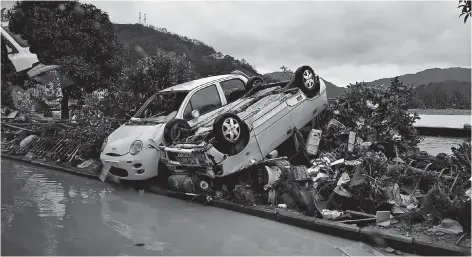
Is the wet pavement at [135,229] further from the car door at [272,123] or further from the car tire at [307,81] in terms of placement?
the car tire at [307,81]

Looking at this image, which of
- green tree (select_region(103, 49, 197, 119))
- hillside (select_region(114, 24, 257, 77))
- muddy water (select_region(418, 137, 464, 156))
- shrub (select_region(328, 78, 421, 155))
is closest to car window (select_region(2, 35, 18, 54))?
green tree (select_region(103, 49, 197, 119))

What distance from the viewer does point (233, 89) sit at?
10.5m

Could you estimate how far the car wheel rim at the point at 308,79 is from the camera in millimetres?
9656

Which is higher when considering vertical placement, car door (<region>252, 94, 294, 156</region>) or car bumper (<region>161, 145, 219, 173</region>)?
car door (<region>252, 94, 294, 156</region>)

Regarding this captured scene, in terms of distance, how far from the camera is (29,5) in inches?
787

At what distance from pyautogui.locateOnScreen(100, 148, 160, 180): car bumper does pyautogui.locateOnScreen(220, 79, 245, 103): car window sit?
2537 mm

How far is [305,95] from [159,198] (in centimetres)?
412

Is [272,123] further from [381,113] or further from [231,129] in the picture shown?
[381,113]

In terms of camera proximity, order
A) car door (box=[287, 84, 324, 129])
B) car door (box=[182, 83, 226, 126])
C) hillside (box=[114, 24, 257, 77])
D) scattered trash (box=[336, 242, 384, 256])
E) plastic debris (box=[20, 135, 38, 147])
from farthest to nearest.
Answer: hillside (box=[114, 24, 257, 77]) < plastic debris (box=[20, 135, 38, 147]) < car door (box=[182, 83, 226, 126]) < car door (box=[287, 84, 324, 129]) < scattered trash (box=[336, 242, 384, 256])

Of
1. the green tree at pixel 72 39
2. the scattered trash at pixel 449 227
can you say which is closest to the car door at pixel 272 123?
the scattered trash at pixel 449 227

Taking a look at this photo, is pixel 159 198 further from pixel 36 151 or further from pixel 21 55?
pixel 21 55

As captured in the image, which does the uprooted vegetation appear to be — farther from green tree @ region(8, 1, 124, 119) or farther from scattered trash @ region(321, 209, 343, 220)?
green tree @ region(8, 1, 124, 119)

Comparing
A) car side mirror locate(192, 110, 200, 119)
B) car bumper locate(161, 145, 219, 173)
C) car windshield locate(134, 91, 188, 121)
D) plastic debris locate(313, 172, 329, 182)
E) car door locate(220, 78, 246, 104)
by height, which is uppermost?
car door locate(220, 78, 246, 104)

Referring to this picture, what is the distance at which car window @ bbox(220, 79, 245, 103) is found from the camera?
1018 cm
